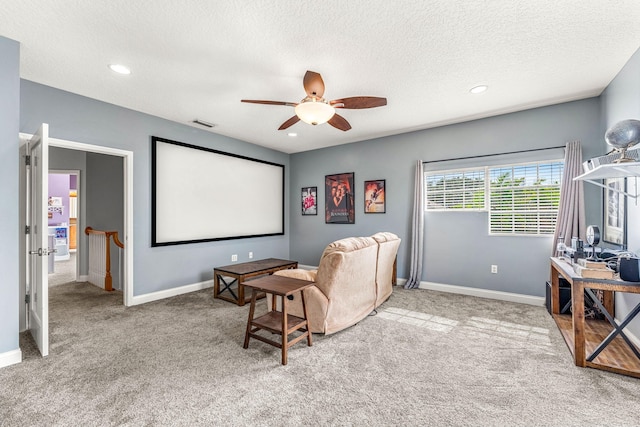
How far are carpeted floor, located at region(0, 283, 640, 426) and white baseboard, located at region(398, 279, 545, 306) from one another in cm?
70

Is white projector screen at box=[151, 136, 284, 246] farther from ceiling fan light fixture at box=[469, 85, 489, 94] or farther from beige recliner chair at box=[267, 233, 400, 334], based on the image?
ceiling fan light fixture at box=[469, 85, 489, 94]

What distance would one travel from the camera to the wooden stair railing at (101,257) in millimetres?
4680

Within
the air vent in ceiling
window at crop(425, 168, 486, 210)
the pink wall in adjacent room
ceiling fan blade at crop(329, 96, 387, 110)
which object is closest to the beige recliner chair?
ceiling fan blade at crop(329, 96, 387, 110)

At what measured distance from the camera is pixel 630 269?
217 cm

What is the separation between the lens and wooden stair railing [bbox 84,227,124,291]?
4680 millimetres

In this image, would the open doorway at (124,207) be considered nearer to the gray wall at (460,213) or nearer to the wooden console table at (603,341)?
the gray wall at (460,213)

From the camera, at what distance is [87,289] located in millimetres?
4719

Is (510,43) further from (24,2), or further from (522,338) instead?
(24,2)

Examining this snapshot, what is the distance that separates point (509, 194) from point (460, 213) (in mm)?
684

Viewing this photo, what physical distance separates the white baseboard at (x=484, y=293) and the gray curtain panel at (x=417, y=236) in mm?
164

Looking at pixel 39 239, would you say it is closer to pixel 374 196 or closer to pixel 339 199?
pixel 339 199

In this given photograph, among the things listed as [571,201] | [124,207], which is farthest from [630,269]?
[124,207]

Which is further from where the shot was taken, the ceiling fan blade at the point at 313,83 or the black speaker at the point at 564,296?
→ the black speaker at the point at 564,296

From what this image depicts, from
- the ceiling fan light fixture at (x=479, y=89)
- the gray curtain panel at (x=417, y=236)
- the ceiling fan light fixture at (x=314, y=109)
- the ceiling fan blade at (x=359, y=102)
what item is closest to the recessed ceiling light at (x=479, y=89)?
the ceiling fan light fixture at (x=479, y=89)
